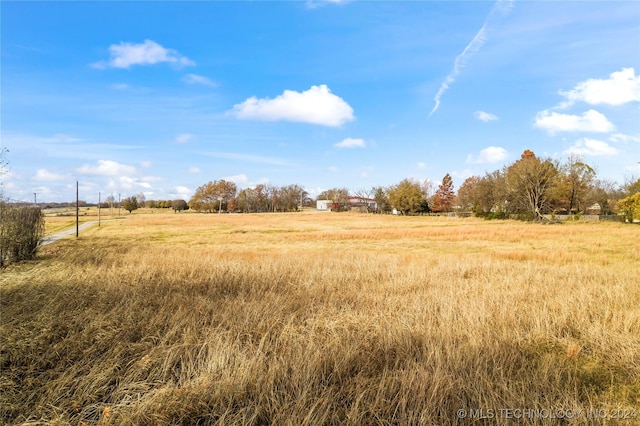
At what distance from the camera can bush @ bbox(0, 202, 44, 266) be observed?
14.2 m

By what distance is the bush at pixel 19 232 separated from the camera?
1422cm

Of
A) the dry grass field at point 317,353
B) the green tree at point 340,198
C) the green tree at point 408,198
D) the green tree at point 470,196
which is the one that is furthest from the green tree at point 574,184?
the green tree at point 340,198

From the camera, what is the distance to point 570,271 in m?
12.2

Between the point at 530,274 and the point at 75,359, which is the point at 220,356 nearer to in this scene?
the point at 75,359

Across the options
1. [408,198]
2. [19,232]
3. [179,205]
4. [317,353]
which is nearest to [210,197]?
[179,205]

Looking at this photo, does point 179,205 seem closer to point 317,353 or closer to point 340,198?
point 340,198

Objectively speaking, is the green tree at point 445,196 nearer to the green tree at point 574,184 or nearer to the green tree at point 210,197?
the green tree at point 574,184

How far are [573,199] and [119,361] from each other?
71.1 m

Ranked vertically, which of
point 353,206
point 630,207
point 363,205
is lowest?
point 630,207

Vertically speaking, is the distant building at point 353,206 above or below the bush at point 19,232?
above

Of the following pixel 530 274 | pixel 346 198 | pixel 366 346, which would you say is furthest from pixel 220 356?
pixel 346 198

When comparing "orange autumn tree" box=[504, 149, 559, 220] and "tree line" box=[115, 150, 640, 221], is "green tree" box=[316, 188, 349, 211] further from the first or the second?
"orange autumn tree" box=[504, 149, 559, 220]

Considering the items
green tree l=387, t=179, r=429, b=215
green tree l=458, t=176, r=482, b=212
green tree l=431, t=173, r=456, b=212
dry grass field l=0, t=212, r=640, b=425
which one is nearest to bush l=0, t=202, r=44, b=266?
dry grass field l=0, t=212, r=640, b=425

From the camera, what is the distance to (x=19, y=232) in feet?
50.0
